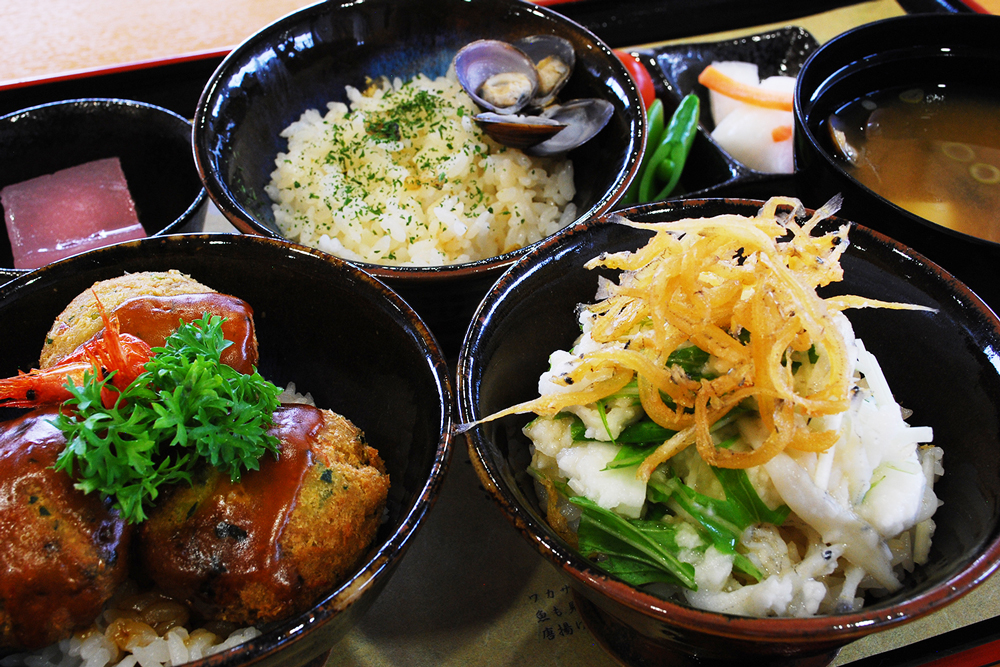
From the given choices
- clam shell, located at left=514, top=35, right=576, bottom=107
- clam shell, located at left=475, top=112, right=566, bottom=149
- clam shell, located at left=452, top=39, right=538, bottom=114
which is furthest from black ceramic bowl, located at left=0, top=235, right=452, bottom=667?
clam shell, located at left=514, top=35, right=576, bottom=107

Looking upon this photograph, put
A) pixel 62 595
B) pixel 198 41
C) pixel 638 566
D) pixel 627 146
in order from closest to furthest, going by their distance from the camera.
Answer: pixel 62 595 < pixel 638 566 < pixel 627 146 < pixel 198 41

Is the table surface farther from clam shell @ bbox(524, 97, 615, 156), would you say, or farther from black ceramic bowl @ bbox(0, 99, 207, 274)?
black ceramic bowl @ bbox(0, 99, 207, 274)

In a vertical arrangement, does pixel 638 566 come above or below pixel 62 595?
below

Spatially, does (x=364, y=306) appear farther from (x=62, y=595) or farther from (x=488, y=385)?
(x=62, y=595)

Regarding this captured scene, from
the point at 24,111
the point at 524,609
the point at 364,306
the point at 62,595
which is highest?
the point at 24,111

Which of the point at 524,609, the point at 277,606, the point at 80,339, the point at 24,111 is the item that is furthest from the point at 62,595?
the point at 24,111

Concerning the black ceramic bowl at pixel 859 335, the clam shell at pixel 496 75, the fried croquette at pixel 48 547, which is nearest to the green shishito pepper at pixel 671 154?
the clam shell at pixel 496 75
